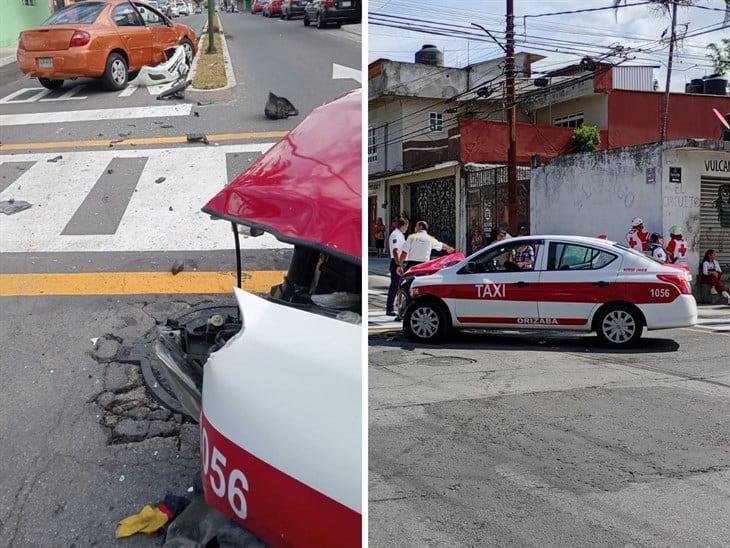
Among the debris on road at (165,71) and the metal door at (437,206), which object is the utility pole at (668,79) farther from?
the debris on road at (165,71)

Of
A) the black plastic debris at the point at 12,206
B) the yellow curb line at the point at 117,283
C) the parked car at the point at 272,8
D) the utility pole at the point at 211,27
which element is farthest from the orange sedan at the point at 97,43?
the parked car at the point at 272,8

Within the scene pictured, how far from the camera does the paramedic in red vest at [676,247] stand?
156 cm

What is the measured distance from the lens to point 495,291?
183 centimetres

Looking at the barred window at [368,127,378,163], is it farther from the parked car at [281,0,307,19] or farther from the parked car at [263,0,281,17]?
the parked car at [263,0,281,17]

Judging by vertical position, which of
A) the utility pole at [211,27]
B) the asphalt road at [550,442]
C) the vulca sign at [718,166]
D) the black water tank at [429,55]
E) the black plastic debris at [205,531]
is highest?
the utility pole at [211,27]

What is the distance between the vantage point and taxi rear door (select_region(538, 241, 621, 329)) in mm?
1649

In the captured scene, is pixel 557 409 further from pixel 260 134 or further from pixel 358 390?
pixel 260 134

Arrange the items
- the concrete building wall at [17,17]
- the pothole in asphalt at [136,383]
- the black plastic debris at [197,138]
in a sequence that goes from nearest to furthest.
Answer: the pothole in asphalt at [136,383]
the black plastic debris at [197,138]
the concrete building wall at [17,17]

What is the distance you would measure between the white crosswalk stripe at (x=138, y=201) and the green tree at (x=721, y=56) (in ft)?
7.38

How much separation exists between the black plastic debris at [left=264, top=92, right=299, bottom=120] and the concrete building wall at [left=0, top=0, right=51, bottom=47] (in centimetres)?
241

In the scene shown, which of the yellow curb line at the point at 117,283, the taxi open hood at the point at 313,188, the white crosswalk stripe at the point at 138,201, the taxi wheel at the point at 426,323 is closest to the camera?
the taxi open hood at the point at 313,188

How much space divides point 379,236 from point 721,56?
853mm

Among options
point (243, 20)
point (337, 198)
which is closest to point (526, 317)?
point (337, 198)

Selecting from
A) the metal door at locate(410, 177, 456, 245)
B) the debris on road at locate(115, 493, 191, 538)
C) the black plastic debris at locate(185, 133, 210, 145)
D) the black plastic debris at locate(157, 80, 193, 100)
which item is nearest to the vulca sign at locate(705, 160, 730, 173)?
the metal door at locate(410, 177, 456, 245)
